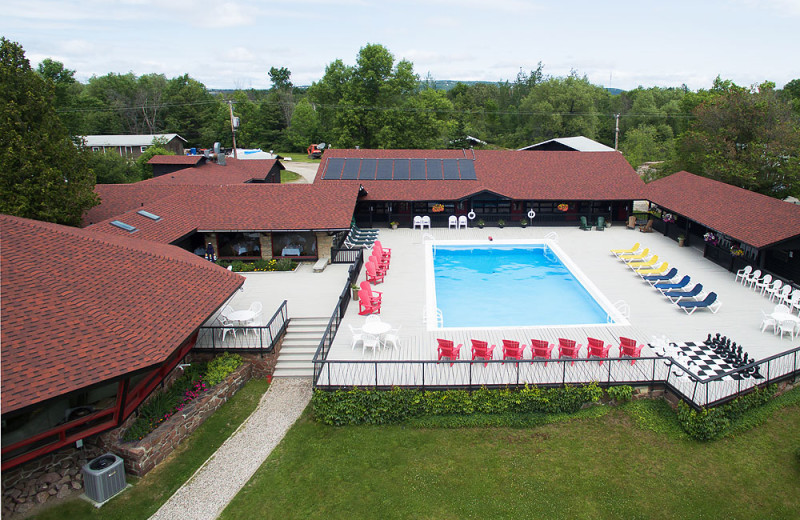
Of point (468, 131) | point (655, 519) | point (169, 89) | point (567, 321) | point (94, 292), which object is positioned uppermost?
point (169, 89)

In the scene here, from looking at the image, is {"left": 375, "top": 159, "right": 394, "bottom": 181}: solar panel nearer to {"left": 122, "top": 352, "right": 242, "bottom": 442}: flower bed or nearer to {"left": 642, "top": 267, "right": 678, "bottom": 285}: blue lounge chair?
{"left": 642, "top": 267, "right": 678, "bottom": 285}: blue lounge chair

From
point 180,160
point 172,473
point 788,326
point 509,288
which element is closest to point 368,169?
point 509,288

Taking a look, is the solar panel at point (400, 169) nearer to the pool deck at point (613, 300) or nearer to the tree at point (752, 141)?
the pool deck at point (613, 300)

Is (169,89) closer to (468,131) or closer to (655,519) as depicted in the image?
(468,131)

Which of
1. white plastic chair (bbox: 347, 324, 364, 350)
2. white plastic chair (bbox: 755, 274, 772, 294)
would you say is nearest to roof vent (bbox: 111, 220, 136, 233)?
white plastic chair (bbox: 347, 324, 364, 350)

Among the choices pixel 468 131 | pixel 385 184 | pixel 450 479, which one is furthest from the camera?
pixel 468 131

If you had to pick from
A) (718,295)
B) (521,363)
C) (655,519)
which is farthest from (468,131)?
(655,519)
